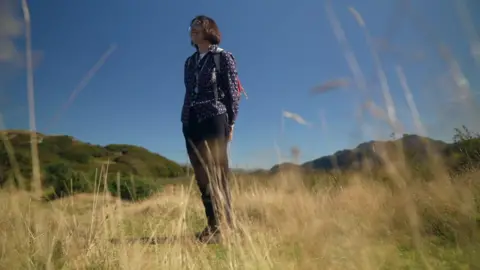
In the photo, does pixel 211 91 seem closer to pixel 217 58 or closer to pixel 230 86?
pixel 230 86

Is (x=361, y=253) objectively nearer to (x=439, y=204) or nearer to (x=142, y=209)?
(x=439, y=204)

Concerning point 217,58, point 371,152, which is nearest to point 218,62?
point 217,58

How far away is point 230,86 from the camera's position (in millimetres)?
3234

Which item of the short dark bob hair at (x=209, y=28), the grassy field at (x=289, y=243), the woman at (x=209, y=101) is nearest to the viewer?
the grassy field at (x=289, y=243)

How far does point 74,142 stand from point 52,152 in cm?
307

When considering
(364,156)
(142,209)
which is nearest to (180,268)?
(364,156)

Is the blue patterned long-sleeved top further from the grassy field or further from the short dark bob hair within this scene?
the grassy field

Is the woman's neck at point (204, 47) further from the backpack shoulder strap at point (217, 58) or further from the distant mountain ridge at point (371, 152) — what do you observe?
the distant mountain ridge at point (371, 152)

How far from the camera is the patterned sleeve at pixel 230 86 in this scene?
325 centimetres

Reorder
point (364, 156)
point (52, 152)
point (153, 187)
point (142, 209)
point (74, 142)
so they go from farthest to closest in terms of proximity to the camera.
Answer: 1. point (74, 142)
2. point (52, 152)
3. point (153, 187)
4. point (142, 209)
5. point (364, 156)

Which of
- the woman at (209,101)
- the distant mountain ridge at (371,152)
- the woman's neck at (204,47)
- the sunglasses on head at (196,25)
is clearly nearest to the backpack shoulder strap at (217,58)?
the woman at (209,101)

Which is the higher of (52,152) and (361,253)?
(52,152)

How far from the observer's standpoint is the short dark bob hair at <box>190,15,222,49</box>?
3.31 meters

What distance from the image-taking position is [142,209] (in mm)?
6301
